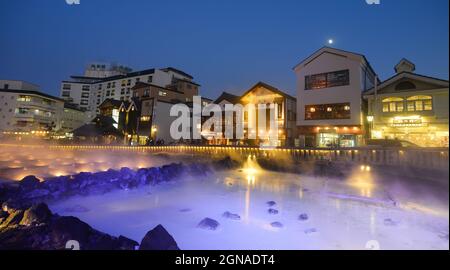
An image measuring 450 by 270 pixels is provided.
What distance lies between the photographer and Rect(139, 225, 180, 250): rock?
4.79 m

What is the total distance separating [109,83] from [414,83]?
75.9m

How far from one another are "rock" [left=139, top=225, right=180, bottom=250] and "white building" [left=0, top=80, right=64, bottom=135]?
59543mm

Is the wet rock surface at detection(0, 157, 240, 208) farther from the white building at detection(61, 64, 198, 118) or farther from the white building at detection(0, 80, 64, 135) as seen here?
the white building at detection(0, 80, 64, 135)

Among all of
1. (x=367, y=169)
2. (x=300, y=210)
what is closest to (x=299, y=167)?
(x=367, y=169)

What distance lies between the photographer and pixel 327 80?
25391mm

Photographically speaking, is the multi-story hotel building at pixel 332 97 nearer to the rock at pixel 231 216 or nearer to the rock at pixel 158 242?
the rock at pixel 231 216

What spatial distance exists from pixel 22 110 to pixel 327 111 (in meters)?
62.8

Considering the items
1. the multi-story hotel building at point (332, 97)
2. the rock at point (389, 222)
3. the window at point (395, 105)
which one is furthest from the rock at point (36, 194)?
the multi-story hotel building at point (332, 97)

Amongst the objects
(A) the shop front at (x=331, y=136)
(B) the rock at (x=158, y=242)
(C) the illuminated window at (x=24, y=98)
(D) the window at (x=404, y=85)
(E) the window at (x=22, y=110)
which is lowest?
(B) the rock at (x=158, y=242)

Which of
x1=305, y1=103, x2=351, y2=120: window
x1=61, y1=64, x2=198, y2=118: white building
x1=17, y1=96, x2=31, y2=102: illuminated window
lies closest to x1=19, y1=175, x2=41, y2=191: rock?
x1=305, y1=103, x2=351, y2=120: window

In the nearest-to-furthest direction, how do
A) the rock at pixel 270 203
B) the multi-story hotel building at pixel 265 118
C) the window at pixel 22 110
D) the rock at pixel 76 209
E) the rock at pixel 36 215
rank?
the rock at pixel 36 215
the rock at pixel 76 209
the rock at pixel 270 203
the multi-story hotel building at pixel 265 118
the window at pixel 22 110

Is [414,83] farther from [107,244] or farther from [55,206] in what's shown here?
[55,206]

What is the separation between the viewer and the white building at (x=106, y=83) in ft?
194

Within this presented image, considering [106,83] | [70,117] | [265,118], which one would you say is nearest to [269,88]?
[265,118]
